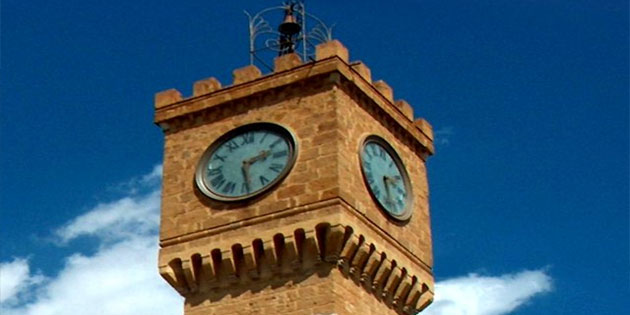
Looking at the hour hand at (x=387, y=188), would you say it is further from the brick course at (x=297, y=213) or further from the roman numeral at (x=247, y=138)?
the roman numeral at (x=247, y=138)

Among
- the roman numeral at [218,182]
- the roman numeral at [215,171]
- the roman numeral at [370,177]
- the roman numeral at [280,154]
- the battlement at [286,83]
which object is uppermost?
the battlement at [286,83]

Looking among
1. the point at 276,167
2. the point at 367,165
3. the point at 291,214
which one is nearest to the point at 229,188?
the point at 276,167

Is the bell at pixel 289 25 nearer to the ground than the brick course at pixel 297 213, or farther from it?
farther from it

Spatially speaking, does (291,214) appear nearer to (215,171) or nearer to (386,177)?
(215,171)

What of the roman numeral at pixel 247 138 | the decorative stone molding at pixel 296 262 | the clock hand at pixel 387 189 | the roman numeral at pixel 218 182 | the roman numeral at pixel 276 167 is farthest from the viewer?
the clock hand at pixel 387 189

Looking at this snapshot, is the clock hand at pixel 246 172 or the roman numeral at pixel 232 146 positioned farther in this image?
the roman numeral at pixel 232 146

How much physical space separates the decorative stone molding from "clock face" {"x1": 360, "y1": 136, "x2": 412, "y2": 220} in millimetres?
1431

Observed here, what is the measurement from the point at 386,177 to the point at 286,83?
3316mm

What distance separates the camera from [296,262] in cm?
3512

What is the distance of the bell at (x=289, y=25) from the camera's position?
132 feet

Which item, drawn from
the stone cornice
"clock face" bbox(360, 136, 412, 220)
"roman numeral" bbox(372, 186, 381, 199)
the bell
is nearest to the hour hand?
"clock face" bbox(360, 136, 412, 220)

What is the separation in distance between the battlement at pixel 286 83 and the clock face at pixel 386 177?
120 cm

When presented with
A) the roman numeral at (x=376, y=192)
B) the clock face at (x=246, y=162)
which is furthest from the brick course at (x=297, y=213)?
the roman numeral at (x=376, y=192)

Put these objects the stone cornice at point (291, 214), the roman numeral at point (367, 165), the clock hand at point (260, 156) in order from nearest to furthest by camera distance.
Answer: the stone cornice at point (291, 214)
the clock hand at point (260, 156)
the roman numeral at point (367, 165)
